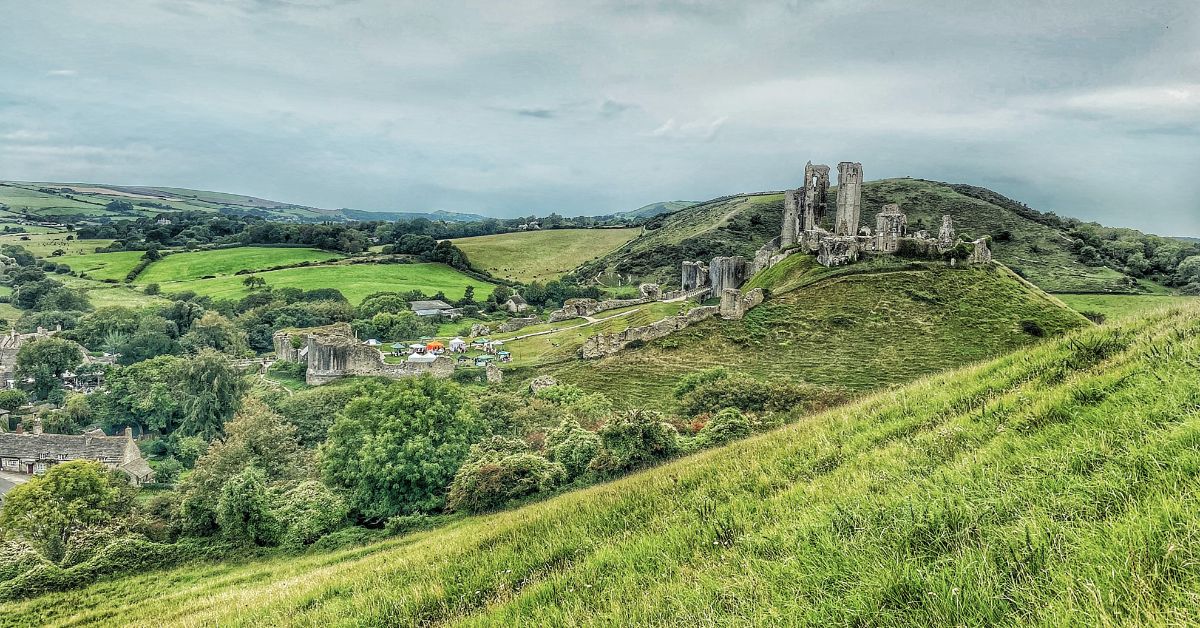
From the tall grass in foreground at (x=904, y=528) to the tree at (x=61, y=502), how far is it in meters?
24.2

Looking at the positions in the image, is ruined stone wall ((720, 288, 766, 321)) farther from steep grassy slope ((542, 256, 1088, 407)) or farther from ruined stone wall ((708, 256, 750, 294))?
ruined stone wall ((708, 256, 750, 294))

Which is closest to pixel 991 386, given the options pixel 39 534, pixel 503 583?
pixel 503 583

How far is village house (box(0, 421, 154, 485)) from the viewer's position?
150ft

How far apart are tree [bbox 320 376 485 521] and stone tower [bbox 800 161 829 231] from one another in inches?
1491

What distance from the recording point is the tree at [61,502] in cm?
2471

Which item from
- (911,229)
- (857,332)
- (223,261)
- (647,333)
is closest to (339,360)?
(647,333)

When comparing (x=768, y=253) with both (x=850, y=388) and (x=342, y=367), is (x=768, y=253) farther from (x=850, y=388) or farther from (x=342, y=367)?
(x=342, y=367)

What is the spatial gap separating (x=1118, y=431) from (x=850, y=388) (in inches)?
974

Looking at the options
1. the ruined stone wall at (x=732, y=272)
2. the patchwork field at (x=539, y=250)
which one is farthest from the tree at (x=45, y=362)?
the ruined stone wall at (x=732, y=272)

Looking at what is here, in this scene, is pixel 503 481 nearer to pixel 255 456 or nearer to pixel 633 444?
pixel 633 444

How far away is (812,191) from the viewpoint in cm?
5169

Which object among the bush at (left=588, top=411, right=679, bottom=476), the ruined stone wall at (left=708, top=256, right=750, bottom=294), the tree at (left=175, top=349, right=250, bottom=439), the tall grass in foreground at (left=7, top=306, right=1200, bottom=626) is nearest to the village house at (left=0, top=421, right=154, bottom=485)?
the tree at (left=175, top=349, right=250, bottom=439)

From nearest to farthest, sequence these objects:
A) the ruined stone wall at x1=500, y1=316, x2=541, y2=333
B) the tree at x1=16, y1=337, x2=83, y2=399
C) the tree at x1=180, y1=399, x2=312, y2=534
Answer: the tree at x1=180, y1=399, x2=312, y2=534
the tree at x1=16, y1=337, x2=83, y2=399
the ruined stone wall at x1=500, y1=316, x2=541, y2=333

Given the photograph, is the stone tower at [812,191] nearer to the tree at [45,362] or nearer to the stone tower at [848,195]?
the stone tower at [848,195]
